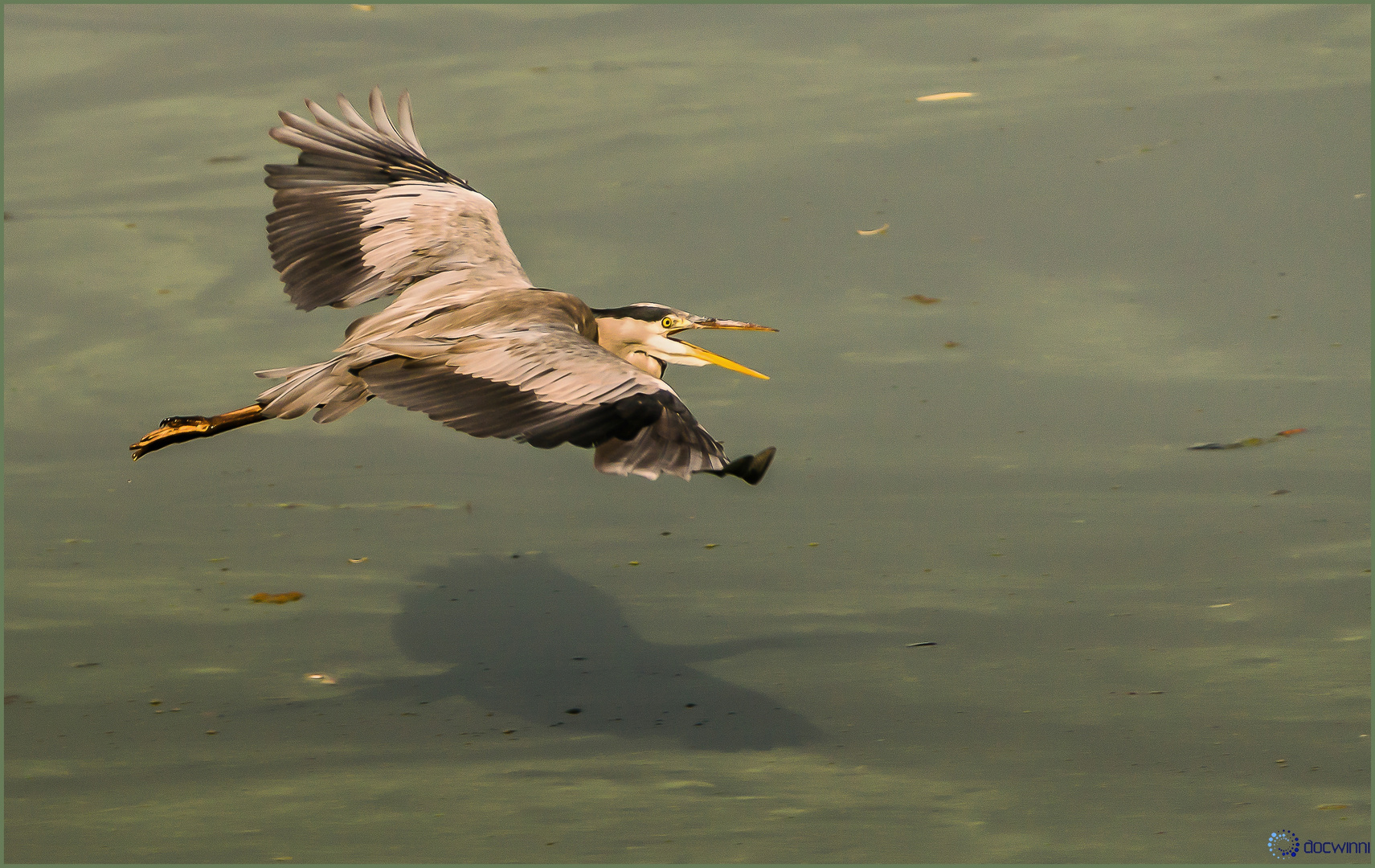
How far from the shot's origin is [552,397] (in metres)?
4.45

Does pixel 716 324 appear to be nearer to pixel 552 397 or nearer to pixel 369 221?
pixel 552 397

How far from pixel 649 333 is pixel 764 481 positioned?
1.48 m

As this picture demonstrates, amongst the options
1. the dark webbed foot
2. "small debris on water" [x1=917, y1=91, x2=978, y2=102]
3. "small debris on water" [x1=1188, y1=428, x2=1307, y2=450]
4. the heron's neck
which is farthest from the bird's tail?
"small debris on water" [x1=917, y1=91, x2=978, y2=102]

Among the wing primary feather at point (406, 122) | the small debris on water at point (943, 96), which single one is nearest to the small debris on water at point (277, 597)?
the wing primary feather at point (406, 122)

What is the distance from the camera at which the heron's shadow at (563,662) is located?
5129mm

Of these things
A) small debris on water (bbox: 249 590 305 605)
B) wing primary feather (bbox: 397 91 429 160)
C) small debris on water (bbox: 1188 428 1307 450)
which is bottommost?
small debris on water (bbox: 249 590 305 605)

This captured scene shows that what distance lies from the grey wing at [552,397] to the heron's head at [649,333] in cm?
70

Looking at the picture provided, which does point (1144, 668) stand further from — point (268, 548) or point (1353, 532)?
point (268, 548)

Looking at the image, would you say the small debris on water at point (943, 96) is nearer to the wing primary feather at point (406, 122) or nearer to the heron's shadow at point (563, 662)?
the wing primary feather at point (406, 122)

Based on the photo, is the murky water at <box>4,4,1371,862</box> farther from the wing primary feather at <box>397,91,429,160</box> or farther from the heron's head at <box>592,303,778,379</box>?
the wing primary feather at <box>397,91,429,160</box>

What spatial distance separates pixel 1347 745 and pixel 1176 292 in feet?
12.1

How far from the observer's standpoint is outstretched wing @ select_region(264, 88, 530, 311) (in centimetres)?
595

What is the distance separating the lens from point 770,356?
7766 millimetres

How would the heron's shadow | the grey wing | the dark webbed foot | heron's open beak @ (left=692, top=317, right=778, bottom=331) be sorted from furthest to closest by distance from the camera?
heron's open beak @ (left=692, top=317, right=778, bottom=331) → the heron's shadow → the grey wing → the dark webbed foot
